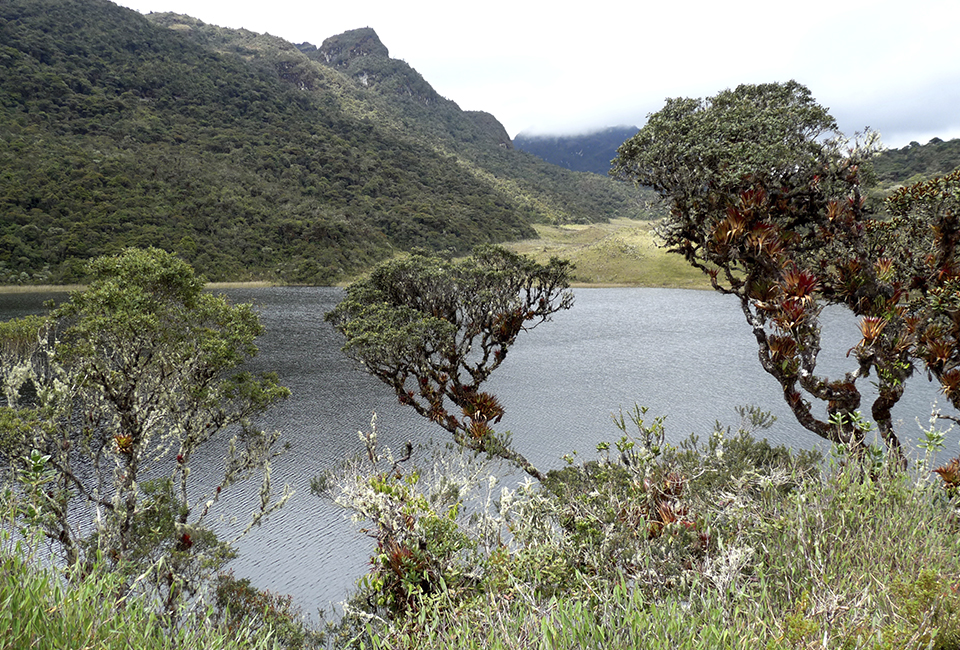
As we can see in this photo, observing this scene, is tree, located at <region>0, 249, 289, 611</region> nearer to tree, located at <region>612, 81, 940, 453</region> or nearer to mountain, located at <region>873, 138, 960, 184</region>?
tree, located at <region>612, 81, 940, 453</region>

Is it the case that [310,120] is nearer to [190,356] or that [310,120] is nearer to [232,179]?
[232,179]

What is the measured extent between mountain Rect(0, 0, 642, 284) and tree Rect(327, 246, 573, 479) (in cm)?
7954

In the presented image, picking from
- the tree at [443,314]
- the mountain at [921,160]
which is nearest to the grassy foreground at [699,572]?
the tree at [443,314]

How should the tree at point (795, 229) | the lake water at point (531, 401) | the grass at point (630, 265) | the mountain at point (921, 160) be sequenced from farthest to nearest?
the grass at point (630, 265)
the mountain at point (921, 160)
the lake water at point (531, 401)
the tree at point (795, 229)

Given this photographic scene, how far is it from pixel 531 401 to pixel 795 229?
17.8 m

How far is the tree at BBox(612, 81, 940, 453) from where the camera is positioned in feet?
32.4

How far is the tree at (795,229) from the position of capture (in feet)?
32.4

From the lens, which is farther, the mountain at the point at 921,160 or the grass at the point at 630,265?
the grass at the point at 630,265

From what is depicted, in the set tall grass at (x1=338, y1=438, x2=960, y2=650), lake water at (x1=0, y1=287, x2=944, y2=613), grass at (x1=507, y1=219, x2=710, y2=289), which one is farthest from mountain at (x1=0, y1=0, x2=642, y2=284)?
tall grass at (x1=338, y1=438, x2=960, y2=650)

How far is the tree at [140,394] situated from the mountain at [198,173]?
7903 cm

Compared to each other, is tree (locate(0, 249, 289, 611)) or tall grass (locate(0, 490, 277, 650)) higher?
tall grass (locate(0, 490, 277, 650))

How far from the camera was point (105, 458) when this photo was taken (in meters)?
19.2

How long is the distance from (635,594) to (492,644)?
36.9 inches

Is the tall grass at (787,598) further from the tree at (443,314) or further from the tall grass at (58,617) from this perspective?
the tree at (443,314)
